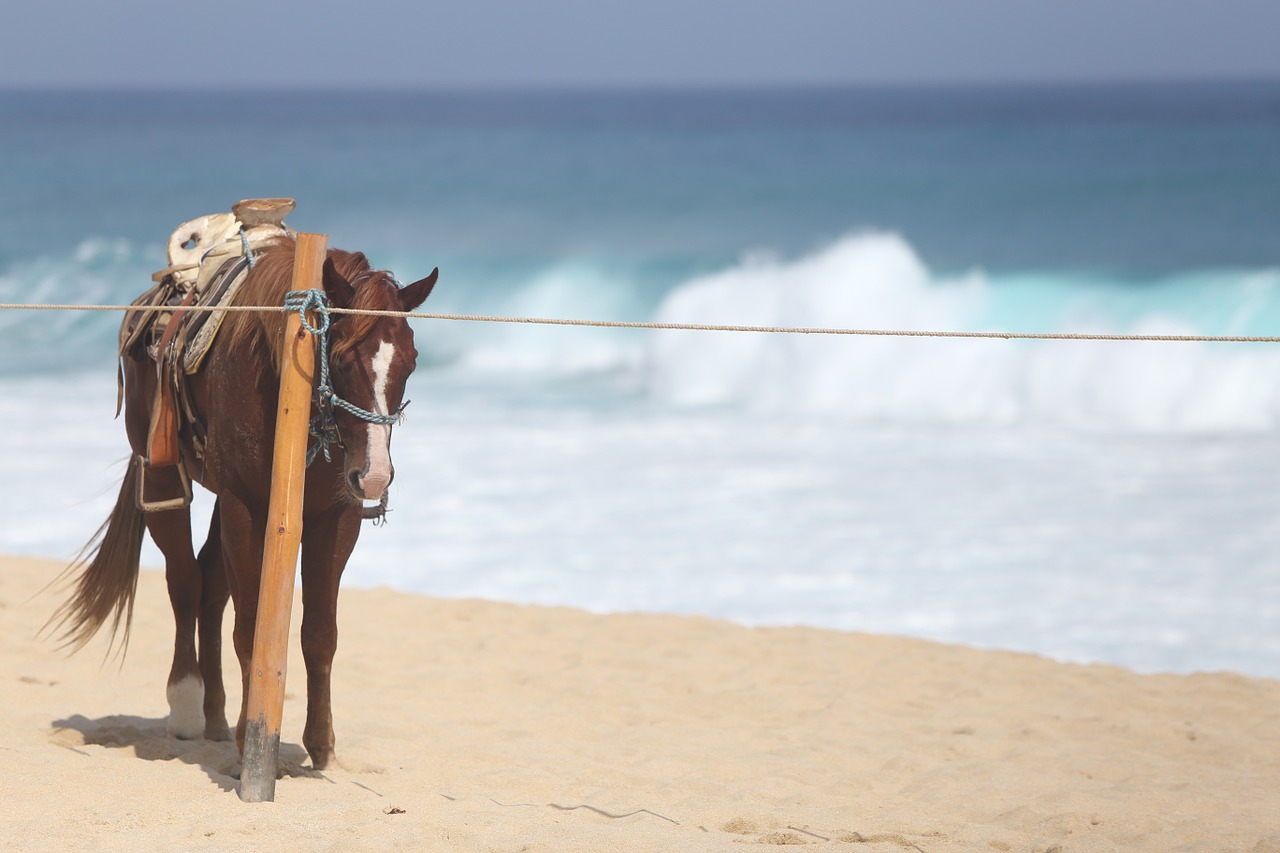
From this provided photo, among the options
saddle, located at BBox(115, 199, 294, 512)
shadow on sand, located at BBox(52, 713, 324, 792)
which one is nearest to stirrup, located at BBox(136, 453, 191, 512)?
saddle, located at BBox(115, 199, 294, 512)

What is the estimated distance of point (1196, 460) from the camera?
35.7 feet

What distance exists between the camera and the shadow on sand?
12.9 feet

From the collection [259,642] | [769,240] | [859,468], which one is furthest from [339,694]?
[769,240]

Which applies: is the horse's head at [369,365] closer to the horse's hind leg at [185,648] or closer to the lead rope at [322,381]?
the lead rope at [322,381]

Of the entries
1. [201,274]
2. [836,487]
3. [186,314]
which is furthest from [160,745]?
[836,487]

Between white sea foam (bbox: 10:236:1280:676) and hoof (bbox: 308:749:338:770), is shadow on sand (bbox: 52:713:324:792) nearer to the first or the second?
hoof (bbox: 308:749:338:770)

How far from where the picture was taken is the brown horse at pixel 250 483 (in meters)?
3.26

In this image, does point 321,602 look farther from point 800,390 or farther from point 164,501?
point 800,390

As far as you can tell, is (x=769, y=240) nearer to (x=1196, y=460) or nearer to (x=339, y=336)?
(x=1196, y=460)

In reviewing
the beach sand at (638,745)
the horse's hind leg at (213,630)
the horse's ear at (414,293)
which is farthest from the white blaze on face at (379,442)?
the horse's hind leg at (213,630)

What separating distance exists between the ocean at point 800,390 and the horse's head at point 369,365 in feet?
9.20

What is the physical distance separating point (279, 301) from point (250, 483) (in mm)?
506

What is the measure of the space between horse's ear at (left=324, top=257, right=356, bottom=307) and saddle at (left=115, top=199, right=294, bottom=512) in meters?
0.49

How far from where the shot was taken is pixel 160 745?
4.17 metres
